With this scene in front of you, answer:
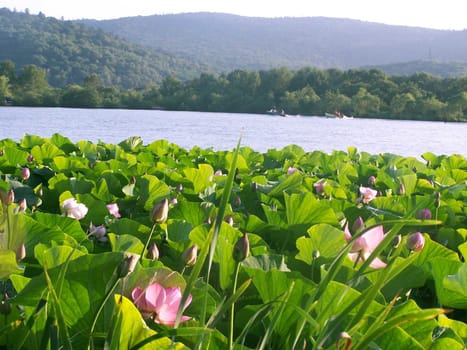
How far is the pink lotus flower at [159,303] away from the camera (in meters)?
0.82

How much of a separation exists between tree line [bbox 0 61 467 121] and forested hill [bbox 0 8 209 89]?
15.0 metres

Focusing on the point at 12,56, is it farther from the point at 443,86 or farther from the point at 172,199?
the point at 172,199

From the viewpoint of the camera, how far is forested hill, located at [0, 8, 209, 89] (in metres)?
58.8

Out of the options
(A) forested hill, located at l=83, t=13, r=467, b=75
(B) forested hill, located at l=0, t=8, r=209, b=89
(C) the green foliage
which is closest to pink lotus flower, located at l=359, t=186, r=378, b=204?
(C) the green foliage

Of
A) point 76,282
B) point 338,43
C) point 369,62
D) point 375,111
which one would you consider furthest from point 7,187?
point 338,43

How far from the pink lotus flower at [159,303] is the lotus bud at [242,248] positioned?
0.09m

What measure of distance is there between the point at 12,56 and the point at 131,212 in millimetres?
67491

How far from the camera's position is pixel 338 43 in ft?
460

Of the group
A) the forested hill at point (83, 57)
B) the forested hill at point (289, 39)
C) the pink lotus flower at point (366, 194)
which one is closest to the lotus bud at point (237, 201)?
the pink lotus flower at point (366, 194)

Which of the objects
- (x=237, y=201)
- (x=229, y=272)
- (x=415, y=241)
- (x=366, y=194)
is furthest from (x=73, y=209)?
(x=366, y=194)

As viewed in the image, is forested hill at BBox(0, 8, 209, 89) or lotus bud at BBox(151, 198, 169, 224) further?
forested hill at BBox(0, 8, 209, 89)

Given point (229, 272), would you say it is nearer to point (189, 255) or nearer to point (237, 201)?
point (189, 255)

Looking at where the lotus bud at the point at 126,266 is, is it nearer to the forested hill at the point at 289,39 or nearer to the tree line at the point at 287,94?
the tree line at the point at 287,94

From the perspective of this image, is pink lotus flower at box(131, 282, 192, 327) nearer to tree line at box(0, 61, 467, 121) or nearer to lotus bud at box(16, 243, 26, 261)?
lotus bud at box(16, 243, 26, 261)
